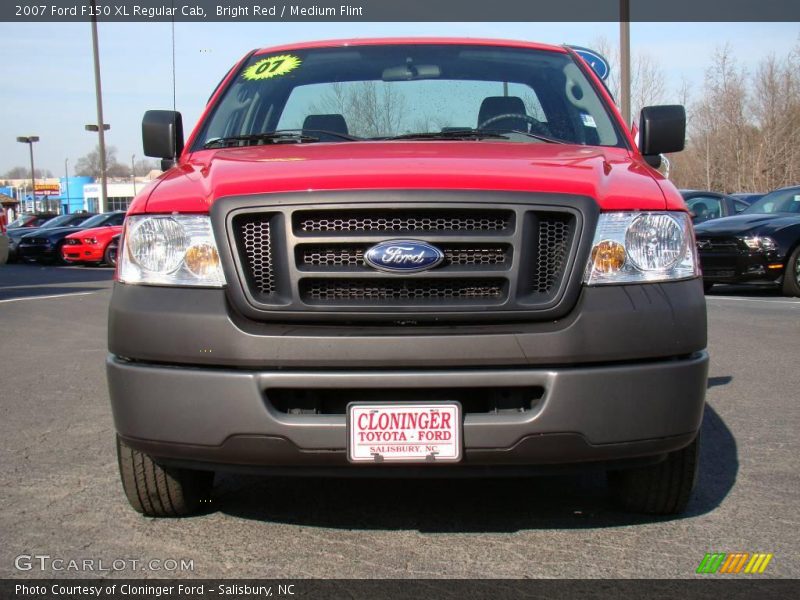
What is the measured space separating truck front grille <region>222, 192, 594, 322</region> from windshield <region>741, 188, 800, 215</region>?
1218 centimetres

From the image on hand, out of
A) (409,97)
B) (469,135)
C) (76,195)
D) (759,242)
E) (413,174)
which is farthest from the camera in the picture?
(76,195)

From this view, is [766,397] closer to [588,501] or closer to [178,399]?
[588,501]

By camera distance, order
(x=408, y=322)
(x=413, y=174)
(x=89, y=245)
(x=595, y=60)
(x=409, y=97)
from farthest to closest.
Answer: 1. (x=89, y=245)
2. (x=595, y=60)
3. (x=409, y=97)
4. (x=413, y=174)
5. (x=408, y=322)

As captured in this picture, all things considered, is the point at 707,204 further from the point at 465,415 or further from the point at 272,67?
the point at 465,415

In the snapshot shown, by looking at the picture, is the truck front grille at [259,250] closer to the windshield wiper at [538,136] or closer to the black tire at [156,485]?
the black tire at [156,485]

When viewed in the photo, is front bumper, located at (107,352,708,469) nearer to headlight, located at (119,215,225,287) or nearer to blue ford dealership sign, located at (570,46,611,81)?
headlight, located at (119,215,225,287)

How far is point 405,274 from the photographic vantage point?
3055 mm

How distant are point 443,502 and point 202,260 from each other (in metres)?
1.41

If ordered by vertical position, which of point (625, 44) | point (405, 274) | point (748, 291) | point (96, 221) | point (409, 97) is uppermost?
point (625, 44)

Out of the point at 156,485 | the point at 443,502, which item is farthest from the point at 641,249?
the point at 156,485

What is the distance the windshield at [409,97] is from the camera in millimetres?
4387

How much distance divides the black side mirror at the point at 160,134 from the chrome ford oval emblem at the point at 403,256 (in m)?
1.77

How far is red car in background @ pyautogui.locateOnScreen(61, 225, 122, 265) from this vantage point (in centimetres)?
2419

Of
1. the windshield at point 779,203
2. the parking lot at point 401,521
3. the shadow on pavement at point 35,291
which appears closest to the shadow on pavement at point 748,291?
the windshield at point 779,203
